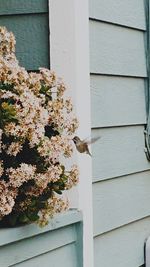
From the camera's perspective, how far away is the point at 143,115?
2.85 m

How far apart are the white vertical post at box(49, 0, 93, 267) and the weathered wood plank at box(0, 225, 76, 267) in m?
0.17

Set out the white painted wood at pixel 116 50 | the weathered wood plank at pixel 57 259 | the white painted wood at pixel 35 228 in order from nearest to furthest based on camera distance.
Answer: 1. the white painted wood at pixel 35 228
2. the weathered wood plank at pixel 57 259
3. the white painted wood at pixel 116 50

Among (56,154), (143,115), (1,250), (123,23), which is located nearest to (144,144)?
(143,115)

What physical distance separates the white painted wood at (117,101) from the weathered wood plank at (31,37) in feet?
0.70

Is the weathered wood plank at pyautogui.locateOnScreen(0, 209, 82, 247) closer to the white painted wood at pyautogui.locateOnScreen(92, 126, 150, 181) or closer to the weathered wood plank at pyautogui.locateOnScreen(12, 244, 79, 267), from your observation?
the weathered wood plank at pyautogui.locateOnScreen(12, 244, 79, 267)

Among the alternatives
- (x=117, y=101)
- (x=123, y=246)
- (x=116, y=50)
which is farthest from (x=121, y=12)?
(x=123, y=246)

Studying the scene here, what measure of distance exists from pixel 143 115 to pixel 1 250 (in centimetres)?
119

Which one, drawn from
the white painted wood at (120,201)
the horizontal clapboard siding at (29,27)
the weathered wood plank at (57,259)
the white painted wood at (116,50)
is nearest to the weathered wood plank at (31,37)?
the horizontal clapboard siding at (29,27)

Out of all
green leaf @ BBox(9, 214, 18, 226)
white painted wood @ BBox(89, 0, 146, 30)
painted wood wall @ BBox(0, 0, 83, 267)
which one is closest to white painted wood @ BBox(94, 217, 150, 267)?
painted wood wall @ BBox(0, 0, 83, 267)

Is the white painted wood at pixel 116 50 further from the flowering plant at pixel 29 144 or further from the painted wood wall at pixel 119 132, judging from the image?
the flowering plant at pixel 29 144

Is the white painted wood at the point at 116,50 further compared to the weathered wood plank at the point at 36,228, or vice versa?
the white painted wood at the point at 116,50

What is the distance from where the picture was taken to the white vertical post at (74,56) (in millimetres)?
2277

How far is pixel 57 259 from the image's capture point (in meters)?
2.07

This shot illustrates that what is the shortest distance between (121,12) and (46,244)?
103cm
